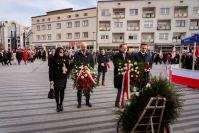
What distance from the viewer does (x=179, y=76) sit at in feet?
44.2

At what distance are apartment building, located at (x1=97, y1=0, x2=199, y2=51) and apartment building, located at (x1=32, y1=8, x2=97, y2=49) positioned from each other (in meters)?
3.39

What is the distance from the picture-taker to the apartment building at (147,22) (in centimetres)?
5478

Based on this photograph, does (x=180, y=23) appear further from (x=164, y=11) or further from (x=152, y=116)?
(x=152, y=116)

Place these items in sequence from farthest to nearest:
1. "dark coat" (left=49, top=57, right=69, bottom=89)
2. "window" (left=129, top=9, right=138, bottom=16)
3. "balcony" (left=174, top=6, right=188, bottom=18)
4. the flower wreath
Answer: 1. "window" (left=129, top=9, right=138, bottom=16)
2. "balcony" (left=174, top=6, right=188, bottom=18)
3. the flower wreath
4. "dark coat" (left=49, top=57, right=69, bottom=89)

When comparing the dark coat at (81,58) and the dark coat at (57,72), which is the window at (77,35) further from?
the dark coat at (57,72)

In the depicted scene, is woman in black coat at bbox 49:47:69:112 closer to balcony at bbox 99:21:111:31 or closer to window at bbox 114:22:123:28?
Result: window at bbox 114:22:123:28

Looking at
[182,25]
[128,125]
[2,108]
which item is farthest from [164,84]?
[182,25]

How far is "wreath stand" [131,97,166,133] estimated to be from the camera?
3773mm

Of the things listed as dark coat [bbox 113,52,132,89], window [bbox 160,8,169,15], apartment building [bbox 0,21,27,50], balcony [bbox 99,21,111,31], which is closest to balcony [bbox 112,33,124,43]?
balcony [bbox 99,21,111,31]

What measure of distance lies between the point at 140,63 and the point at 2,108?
4075mm

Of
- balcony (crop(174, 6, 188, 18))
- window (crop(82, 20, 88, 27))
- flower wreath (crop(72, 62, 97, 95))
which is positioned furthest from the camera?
window (crop(82, 20, 88, 27))

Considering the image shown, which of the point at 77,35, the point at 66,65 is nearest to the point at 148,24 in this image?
the point at 77,35

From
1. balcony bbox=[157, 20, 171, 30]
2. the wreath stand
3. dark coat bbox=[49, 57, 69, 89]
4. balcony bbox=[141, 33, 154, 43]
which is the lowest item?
the wreath stand

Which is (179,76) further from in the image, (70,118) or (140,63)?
(70,118)
